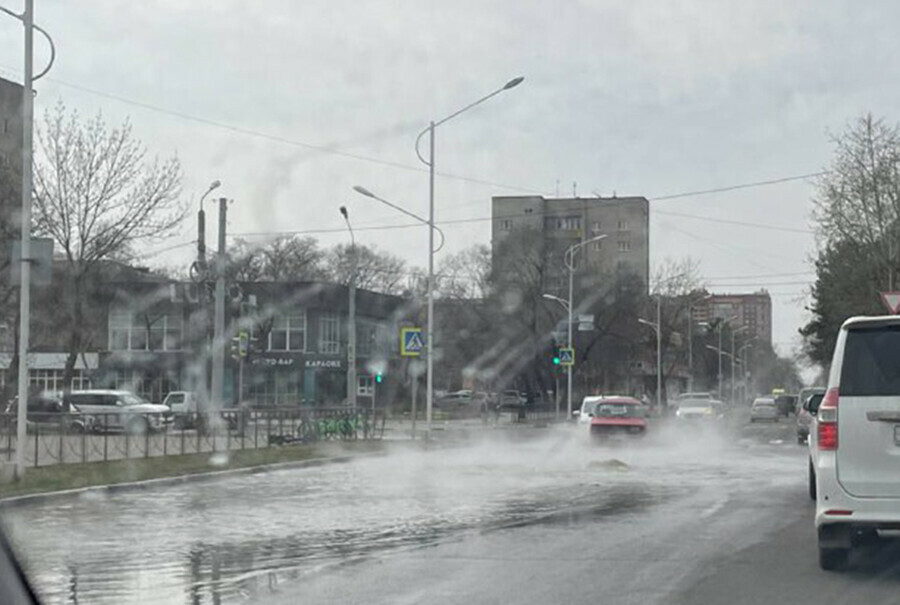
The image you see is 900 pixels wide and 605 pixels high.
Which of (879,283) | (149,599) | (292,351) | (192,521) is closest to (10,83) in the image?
(292,351)

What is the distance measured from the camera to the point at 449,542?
13.1 metres

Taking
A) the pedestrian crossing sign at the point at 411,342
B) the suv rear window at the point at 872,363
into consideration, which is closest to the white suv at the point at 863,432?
the suv rear window at the point at 872,363

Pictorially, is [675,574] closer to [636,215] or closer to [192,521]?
[192,521]

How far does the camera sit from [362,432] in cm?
3953

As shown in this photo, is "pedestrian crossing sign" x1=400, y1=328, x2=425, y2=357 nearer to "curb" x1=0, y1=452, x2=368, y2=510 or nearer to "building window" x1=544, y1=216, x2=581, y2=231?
"curb" x1=0, y1=452, x2=368, y2=510

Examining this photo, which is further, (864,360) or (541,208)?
(541,208)

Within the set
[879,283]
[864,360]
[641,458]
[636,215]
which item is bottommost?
[641,458]

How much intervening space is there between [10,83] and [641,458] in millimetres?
62599

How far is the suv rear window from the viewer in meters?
9.66

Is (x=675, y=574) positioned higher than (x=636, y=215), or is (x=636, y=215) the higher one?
(x=636, y=215)

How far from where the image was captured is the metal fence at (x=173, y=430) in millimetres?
26641

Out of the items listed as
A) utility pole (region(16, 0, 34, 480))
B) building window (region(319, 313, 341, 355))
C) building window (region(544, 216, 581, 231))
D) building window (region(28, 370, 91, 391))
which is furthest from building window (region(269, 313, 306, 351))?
utility pole (region(16, 0, 34, 480))

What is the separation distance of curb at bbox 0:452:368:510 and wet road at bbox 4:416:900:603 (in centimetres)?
49

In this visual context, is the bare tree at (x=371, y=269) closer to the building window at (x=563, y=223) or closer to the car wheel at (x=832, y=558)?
the building window at (x=563, y=223)
